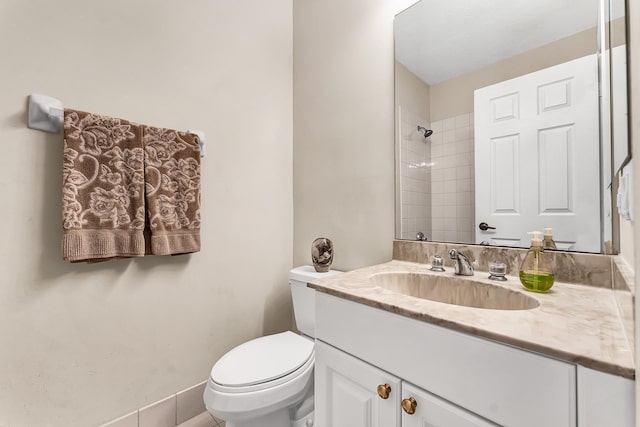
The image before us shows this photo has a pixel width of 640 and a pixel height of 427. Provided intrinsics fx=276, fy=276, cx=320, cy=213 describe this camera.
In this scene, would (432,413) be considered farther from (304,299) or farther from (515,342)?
(304,299)

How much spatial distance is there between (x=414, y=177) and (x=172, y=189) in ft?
3.62

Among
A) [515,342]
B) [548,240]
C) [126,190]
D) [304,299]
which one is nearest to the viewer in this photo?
[515,342]

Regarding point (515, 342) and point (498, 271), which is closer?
point (515, 342)

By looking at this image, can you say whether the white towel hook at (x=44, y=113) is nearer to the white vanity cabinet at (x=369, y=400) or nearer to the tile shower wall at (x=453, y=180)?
the white vanity cabinet at (x=369, y=400)

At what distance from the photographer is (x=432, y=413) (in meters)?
0.61

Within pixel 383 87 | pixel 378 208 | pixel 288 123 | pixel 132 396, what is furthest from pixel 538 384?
pixel 288 123

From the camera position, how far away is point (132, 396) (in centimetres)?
119

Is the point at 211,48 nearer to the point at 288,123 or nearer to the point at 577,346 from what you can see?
the point at 288,123

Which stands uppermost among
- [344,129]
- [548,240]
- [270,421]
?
[344,129]

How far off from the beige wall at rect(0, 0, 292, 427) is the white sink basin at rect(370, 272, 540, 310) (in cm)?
32

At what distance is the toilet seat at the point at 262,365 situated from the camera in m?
0.97

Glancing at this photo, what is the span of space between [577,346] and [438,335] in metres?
0.22

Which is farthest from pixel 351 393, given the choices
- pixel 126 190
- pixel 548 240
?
pixel 126 190

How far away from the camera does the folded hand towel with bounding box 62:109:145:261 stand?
3.23 ft
